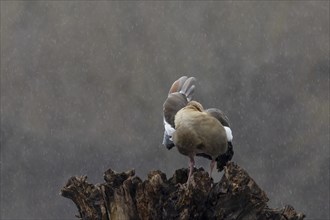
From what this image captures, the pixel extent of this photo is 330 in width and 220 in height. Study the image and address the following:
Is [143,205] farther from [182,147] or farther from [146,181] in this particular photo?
[182,147]

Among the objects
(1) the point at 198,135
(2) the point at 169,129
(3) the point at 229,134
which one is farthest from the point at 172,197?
(3) the point at 229,134

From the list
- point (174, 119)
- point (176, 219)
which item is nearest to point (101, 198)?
point (176, 219)

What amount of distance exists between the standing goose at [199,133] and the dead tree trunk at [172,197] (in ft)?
2.12

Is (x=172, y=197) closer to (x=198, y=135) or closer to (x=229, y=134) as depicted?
(x=198, y=135)

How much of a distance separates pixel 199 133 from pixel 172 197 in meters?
1.74

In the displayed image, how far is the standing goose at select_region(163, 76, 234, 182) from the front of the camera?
1520 centimetres

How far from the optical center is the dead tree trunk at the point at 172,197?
13969mm

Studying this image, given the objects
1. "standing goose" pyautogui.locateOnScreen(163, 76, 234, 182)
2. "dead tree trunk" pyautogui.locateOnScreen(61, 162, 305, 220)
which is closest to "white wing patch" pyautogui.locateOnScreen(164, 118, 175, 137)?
"standing goose" pyautogui.locateOnScreen(163, 76, 234, 182)

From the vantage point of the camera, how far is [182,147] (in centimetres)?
1544

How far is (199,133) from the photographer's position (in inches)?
598

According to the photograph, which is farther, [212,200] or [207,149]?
[207,149]

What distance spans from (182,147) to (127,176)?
1.58 metres

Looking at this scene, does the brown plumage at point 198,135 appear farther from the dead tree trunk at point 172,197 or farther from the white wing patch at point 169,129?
the dead tree trunk at point 172,197

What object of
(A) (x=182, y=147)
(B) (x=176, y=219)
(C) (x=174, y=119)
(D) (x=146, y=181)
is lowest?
(B) (x=176, y=219)
